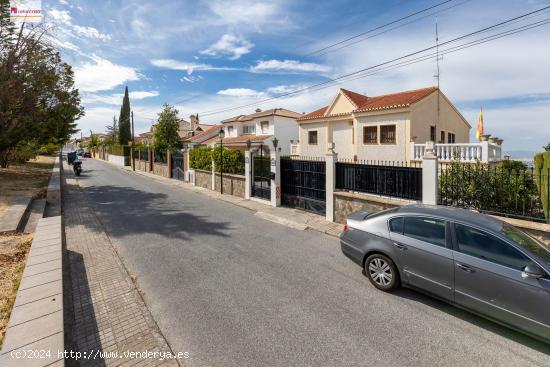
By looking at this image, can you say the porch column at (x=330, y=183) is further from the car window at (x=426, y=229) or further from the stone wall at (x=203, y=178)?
the stone wall at (x=203, y=178)

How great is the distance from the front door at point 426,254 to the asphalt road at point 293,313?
16.2 inches

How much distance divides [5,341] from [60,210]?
8.84 metres

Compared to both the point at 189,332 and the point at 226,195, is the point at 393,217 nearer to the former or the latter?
the point at 189,332

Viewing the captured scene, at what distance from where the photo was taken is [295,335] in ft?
11.9

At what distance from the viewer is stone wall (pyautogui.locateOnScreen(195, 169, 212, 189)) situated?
668 inches

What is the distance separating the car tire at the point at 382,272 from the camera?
15.1 ft

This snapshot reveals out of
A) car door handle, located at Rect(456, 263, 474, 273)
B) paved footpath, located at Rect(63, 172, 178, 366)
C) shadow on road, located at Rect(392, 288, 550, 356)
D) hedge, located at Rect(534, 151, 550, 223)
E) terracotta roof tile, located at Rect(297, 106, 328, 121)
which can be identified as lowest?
shadow on road, located at Rect(392, 288, 550, 356)

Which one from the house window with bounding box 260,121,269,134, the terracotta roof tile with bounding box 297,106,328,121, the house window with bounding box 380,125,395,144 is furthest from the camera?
the house window with bounding box 260,121,269,134

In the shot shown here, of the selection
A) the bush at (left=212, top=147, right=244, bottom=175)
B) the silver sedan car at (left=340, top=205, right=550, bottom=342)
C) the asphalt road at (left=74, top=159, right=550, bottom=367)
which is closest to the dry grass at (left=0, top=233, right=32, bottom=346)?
the asphalt road at (left=74, top=159, right=550, bottom=367)

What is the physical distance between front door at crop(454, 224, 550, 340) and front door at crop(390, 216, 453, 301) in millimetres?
137

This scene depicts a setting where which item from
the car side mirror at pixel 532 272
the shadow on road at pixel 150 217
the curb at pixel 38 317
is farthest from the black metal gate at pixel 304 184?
the curb at pixel 38 317

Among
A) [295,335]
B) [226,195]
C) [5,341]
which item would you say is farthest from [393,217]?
[226,195]

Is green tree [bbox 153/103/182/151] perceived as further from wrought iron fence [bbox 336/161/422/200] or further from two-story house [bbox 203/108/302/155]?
wrought iron fence [bbox 336/161/422/200]

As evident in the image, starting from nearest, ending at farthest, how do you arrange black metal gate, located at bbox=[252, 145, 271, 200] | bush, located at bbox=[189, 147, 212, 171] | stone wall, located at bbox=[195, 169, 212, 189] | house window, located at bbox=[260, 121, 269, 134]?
black metal gate, located at bbox=[252, 145, 271, 200] < stone wall, located at bbox=[195, 169, 212, 189] < bush, located at bbox=[189, 147, 212, 171] < house window, located at bbox=[260, 121, 269, 134]
